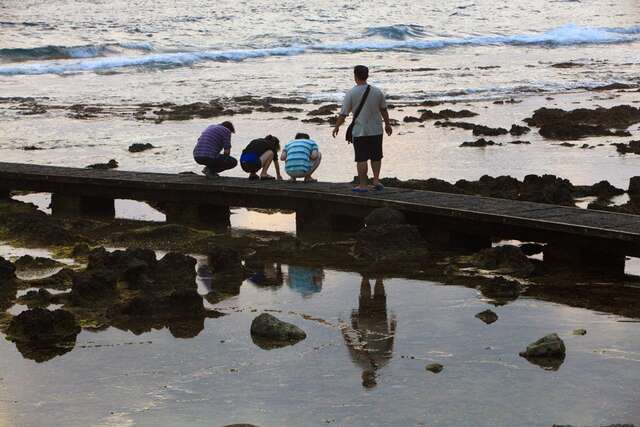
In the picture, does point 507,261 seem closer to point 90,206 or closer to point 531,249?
Answer: point 531,249

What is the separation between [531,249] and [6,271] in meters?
4.98

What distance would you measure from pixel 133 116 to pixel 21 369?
1926 cm

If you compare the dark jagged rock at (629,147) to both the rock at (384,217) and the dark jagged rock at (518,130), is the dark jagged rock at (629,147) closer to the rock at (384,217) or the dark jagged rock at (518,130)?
the dark jagged rock at (518,130)

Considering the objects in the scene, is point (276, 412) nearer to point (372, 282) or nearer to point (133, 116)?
point (372, 282)

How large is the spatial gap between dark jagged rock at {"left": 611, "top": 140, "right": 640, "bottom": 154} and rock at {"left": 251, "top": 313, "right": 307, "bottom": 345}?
423 inches

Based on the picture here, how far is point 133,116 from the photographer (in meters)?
26.4

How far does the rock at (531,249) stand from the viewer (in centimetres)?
1120

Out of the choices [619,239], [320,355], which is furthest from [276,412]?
[619,239]

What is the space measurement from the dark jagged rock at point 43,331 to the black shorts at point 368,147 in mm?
4755

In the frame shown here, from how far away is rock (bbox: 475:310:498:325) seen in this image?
→ 336 inches

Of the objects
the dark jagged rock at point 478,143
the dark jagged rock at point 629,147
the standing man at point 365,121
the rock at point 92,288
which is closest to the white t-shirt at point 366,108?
the standing man at point 365,121

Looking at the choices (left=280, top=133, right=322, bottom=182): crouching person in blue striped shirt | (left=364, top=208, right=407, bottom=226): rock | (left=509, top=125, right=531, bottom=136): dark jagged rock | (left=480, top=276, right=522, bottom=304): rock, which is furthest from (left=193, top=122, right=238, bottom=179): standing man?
(left=509, top=125, right=531, bottom=136): dark jagged rock

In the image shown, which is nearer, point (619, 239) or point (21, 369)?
point (21, 369)

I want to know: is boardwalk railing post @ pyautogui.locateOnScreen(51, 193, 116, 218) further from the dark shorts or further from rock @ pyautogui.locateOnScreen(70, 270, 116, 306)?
rock @ pyautogui.locateOnScreen(70, 270, 116, 306)
